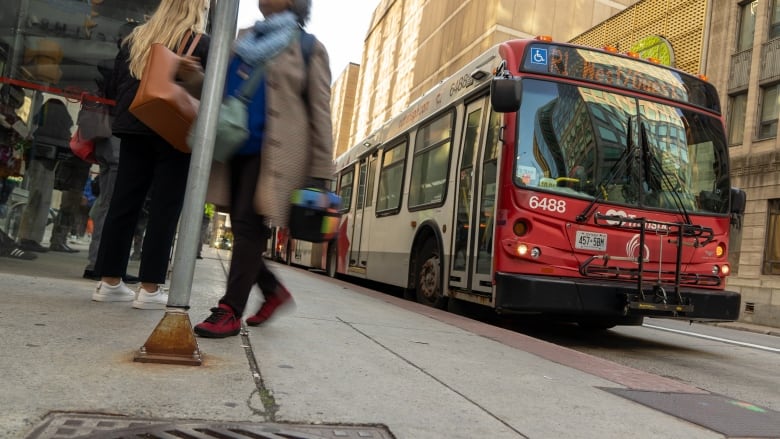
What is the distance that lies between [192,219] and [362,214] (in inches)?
355

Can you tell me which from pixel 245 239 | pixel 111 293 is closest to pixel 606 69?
pixel 245 239

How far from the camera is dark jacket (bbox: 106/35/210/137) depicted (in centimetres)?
354

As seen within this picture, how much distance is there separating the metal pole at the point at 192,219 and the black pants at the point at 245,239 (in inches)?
23.1

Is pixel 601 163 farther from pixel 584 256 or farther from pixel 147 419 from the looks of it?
pixel 147 419

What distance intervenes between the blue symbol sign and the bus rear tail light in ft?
5.58

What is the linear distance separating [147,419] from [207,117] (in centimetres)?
132

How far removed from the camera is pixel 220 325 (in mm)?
3059

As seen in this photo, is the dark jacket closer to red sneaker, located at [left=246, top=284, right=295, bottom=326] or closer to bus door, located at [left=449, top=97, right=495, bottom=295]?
red sneaker, located at [left=246, top=284, right=295, bottom=326]

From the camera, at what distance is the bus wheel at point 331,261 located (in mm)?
13491

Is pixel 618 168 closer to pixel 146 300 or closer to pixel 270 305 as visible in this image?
pixel 270 305

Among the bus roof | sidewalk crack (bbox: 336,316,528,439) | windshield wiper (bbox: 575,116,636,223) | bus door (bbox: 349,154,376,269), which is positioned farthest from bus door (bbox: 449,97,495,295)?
bus door (bbox: 349,154,376,269)

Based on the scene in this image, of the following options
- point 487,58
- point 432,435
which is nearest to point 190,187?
point 432,435

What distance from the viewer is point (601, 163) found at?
6.02 meters

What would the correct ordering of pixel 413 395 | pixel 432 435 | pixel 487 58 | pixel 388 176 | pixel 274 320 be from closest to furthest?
pixel 432 435, pixel 413 395, pixel 274 320, pixel 487 58, pixel 388 176
